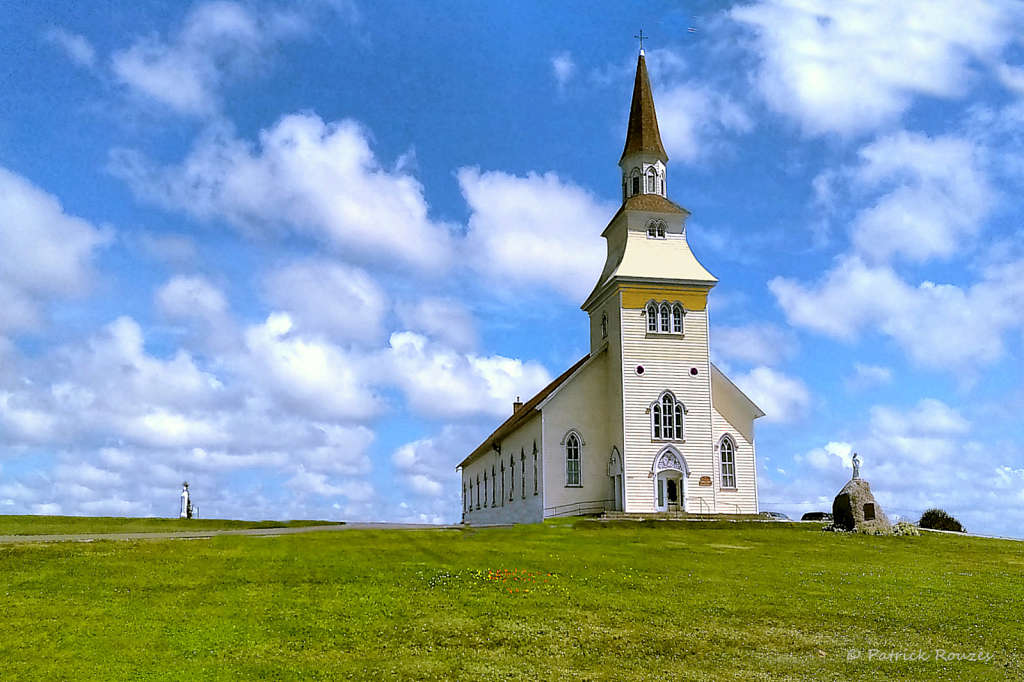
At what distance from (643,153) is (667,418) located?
47.5 feet

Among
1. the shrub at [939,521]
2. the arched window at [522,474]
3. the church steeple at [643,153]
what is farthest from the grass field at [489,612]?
the church steeple at [643,153]

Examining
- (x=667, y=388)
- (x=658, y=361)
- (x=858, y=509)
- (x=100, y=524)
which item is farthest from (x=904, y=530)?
(x=100, y=524)

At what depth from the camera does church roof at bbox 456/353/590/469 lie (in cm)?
4678

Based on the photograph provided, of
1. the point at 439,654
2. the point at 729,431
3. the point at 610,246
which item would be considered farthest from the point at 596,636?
the point at 610,246

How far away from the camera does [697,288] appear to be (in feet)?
143

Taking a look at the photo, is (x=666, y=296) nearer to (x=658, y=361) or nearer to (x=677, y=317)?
(x=677, y=317)

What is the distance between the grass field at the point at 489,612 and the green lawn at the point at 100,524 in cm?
792

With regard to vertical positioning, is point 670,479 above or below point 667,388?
below

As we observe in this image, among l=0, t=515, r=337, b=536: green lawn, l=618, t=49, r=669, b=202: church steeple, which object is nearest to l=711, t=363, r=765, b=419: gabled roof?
l=618, t=49, r=669, b=202: church steeple

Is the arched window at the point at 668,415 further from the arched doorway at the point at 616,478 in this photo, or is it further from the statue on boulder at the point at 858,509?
the statue on boulder at the point at 858,509

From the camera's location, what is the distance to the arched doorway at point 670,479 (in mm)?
41750

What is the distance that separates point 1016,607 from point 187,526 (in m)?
29.2

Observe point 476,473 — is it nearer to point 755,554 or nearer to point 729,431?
point 729,431

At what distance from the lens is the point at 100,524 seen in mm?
36000
